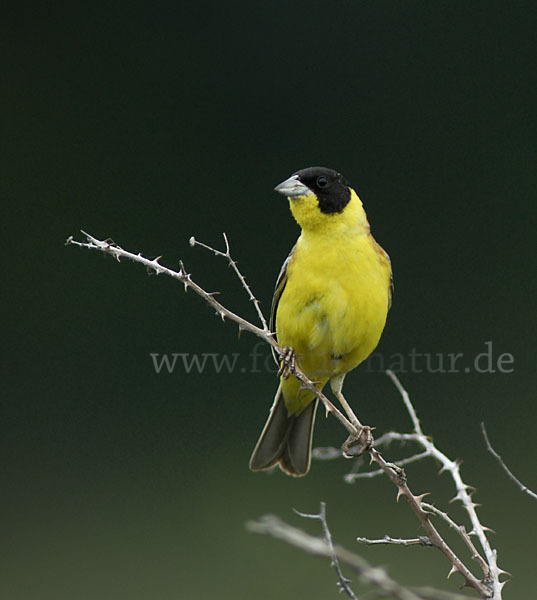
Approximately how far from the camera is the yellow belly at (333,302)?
3639 millimetres

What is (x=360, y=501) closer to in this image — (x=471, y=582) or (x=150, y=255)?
(x=150, y=255)

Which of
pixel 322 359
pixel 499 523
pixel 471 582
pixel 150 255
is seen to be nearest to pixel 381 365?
pixel 499 523

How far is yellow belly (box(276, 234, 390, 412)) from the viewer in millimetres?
3639

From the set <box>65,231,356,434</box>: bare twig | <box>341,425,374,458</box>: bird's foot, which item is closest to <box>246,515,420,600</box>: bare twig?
<box>65,231,356,434</box>: bare twig

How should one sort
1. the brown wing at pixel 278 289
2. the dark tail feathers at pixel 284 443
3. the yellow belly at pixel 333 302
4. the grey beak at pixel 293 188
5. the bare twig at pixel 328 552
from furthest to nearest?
the dark tail feathers at pixel 284 443, the brown wing at pixel 278 289, the grey beak at pixel 293 188, the yellow belly at pixel 333 302, the bare twig at pixel 328 552

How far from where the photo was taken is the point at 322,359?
382 cm

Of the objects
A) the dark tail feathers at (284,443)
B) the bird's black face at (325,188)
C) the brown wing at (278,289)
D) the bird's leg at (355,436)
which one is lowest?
the dark tail feathers at (284,443)

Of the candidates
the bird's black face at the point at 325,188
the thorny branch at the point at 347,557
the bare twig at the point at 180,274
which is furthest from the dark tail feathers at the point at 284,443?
the thorny branch at the point at 347,557

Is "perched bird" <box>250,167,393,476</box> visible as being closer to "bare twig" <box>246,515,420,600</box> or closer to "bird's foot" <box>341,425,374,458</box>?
"bird's foot" <box>341,425,374,458</box>

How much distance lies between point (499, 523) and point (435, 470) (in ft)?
2.29

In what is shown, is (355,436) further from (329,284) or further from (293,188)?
(293,188)

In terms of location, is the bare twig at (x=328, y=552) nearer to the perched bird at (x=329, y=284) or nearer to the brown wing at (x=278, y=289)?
the perched bird at (x=329, y=284)

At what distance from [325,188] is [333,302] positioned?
54 cm

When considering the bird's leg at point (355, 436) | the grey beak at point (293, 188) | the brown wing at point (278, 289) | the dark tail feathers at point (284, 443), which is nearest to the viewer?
the bird's leg at point (355, 436)
